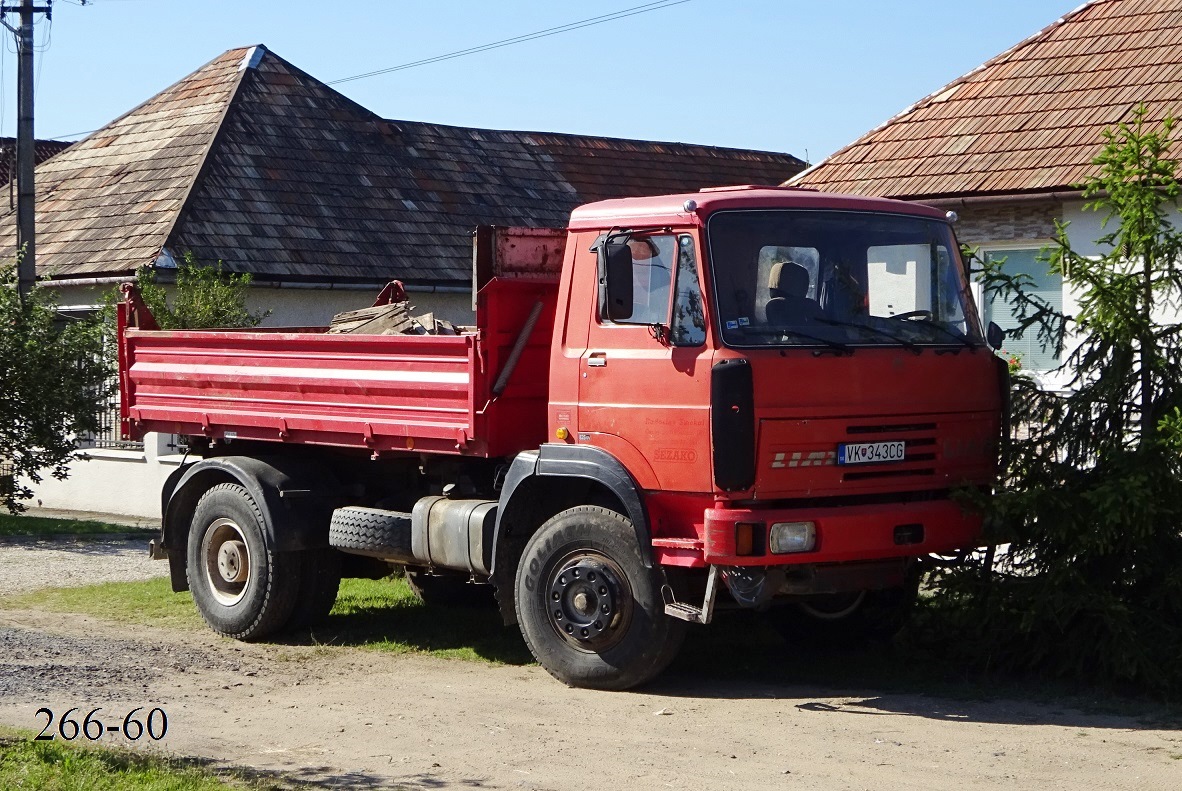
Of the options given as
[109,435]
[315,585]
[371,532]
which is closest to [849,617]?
[371,532]

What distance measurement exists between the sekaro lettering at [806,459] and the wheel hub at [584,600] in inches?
44.1

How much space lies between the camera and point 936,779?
6.49 m

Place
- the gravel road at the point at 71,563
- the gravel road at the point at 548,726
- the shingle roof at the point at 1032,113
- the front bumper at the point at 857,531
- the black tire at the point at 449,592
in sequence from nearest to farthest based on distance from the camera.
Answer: the gravel road at the point at 548,726 < the front bumper at the point at 857,531 < the black tire at the point at 449,592 < the gravel road at the point at 71,563 < the shingle roof at the point at 1032,113

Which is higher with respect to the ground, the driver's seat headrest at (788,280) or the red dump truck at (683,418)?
the driver's seat headrest at (788,280)

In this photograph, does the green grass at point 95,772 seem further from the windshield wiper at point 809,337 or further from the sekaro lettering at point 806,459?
the windshield wiper at point 809,337

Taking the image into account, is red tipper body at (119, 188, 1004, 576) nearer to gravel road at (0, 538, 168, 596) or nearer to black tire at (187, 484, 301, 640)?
black tire at (187, 484, 301, 640)

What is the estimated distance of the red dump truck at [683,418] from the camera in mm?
7816

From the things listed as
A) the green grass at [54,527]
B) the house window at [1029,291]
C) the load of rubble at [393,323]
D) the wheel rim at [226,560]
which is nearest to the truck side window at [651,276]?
the load of rubble at [393,323]

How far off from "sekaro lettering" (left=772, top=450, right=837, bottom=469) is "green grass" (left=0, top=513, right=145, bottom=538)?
11.1m

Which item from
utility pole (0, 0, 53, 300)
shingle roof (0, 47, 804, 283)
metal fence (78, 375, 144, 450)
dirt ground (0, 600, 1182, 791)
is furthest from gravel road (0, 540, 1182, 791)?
shingle roof (0, 47, 804, 283)

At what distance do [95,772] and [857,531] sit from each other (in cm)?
379

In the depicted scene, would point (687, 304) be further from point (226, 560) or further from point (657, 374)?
point (226, 560)

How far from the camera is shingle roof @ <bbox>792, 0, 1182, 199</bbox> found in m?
13.7

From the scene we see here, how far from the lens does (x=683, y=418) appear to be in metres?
7.89
